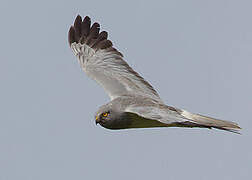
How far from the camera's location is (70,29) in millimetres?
16969

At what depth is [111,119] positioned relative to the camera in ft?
41.7

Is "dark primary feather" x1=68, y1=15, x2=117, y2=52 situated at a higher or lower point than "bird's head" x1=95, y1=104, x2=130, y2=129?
higher

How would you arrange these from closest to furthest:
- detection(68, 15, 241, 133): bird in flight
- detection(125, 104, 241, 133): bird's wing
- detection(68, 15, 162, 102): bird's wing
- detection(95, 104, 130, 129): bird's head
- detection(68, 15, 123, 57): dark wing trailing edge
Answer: detection(125, 104, 241, 133): bird's wing
detection(68, 15, 241, 133): bird in flight
detection(95, 104, 130, 129): bird's head
detection(68, 15, 162, 102): bird's wing
detection(68, 15, 123, 57): dark wing trailing edge

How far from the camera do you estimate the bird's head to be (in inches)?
498

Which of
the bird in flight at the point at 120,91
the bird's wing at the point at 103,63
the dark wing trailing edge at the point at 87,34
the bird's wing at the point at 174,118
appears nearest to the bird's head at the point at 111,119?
the bird in flight at the point at 120,91

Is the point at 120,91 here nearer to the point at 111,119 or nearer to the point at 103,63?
the point at 103,63

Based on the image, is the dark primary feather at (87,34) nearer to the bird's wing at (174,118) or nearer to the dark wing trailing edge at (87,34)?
the dark wing trailing edge at (87,34)

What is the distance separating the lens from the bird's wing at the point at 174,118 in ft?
34.9

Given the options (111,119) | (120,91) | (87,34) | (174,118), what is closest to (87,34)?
(87,34)

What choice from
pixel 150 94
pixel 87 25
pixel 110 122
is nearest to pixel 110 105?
pixel 110 122

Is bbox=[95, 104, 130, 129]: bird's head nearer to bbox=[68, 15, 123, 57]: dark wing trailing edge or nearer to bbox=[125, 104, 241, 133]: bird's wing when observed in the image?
bbox=[125, 104, 241, 133]: bird's wing

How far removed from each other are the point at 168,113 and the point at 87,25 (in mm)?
6056

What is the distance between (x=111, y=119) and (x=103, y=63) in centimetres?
329

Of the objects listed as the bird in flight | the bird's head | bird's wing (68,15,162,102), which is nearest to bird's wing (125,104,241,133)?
the bird in flight
